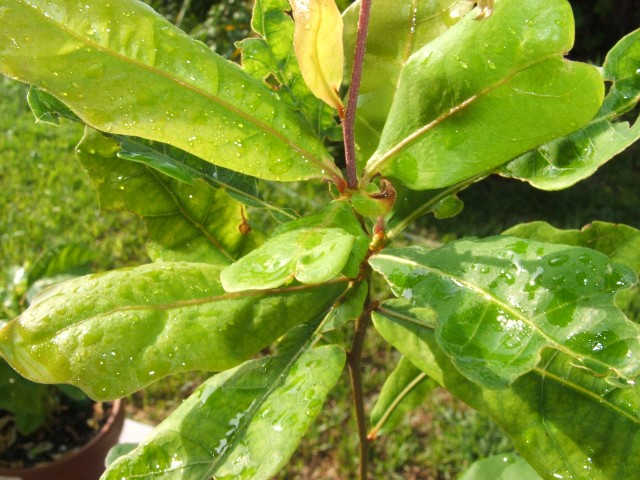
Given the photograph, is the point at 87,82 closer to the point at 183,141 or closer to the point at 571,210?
the point at 183,141

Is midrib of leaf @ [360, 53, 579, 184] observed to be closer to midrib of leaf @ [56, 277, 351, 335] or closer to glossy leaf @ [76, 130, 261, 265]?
midrib of leaf @ [56, 277, 351, 335]

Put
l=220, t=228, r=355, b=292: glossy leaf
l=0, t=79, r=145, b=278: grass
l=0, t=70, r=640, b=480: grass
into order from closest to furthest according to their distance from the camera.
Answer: l=220, t=228, r=355, b=292: glossy leaf
l=0, t=70, r=640, b=480: grass
l=0, t=79, r=145, b=278: grass

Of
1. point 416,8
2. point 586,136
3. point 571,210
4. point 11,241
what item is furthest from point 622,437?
point 11,241

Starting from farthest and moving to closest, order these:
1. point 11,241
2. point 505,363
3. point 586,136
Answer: point 11,241 < point 586,136 < point 505,363

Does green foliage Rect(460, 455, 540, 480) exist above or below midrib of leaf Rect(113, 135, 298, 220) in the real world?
below

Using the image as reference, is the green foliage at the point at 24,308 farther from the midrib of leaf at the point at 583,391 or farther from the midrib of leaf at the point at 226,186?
the midrib of leaf at the point at 583,391

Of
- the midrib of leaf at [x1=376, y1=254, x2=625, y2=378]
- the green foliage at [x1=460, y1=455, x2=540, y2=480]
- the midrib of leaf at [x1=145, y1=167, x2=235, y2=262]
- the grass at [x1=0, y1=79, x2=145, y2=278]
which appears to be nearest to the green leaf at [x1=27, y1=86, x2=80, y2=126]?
the midrib of leaf at [x1=145, y1=167, x2=235, y2=262]

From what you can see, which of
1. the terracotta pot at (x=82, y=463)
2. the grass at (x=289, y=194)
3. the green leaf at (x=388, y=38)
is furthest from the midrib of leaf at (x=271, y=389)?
the grass at (x=289, y=194)
